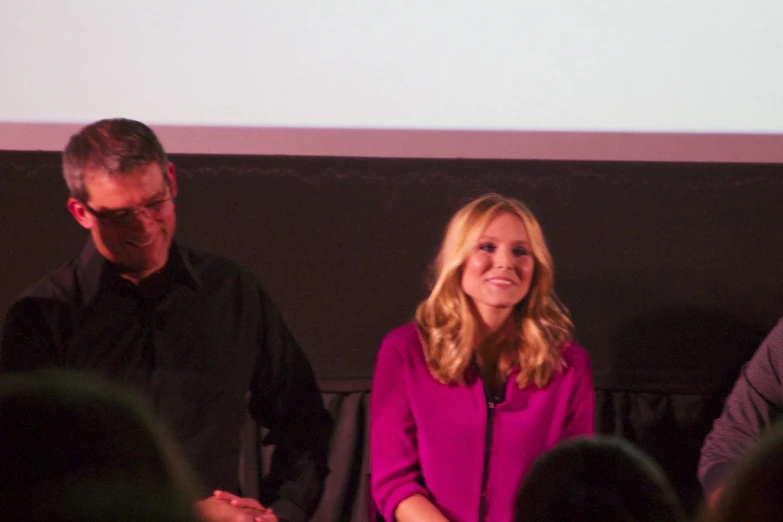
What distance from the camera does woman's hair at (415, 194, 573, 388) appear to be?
77.5 inches

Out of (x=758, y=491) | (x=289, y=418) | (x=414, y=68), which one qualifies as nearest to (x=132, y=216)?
(x=289, y=418)

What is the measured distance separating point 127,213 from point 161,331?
283mm

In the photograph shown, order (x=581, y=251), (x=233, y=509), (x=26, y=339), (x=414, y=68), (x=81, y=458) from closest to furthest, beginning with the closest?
(x=81, y=458) < (x=233, y=509) < (x=26, y=339) < (x=414, y=68) < (x=581, y=251)

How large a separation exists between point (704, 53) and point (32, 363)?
1874 mm

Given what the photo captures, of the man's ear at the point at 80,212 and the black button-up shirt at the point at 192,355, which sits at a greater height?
the man's ear at the point at 80,212

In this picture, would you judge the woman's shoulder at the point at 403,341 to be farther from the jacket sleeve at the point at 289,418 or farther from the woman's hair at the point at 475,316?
the jacket sleeve at the point at 289,418

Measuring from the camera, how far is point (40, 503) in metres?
0.52

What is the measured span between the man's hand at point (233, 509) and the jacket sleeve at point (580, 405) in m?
0.75

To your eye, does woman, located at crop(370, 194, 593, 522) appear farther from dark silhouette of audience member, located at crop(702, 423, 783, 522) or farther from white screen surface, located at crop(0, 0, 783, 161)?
dark silhouette of audience member, located at crop(702, 423, 783, 522)

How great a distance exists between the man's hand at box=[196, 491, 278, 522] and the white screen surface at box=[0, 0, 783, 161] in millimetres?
1013

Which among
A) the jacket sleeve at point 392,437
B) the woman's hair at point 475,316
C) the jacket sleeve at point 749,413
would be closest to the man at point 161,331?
the jacket sleeve at point 392,437

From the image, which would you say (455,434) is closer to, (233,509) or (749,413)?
(233,509)

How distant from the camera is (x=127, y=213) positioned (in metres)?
1.83

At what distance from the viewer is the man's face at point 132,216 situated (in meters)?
1.79
